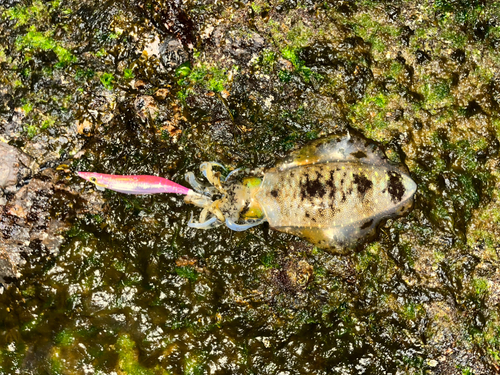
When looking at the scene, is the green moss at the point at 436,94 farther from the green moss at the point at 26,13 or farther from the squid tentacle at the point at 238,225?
the green moss at the point at 26,13

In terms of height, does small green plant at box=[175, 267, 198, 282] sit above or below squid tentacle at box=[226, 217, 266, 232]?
below

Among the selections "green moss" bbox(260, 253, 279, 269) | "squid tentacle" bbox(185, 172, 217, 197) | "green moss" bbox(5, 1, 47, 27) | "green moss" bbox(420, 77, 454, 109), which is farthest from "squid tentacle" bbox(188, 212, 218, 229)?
"green moss" bbox(5, 1, 47, 27)

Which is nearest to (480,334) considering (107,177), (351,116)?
(351,116)

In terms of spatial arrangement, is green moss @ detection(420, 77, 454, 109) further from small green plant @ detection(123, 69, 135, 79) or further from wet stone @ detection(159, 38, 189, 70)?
small green plant @ detection(123, 69, 135, 79)

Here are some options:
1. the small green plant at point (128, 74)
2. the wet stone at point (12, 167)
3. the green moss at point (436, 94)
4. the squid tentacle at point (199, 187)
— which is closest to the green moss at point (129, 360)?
the squid tentacle at point (199, 187)

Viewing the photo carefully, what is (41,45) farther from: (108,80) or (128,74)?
(128,74)
